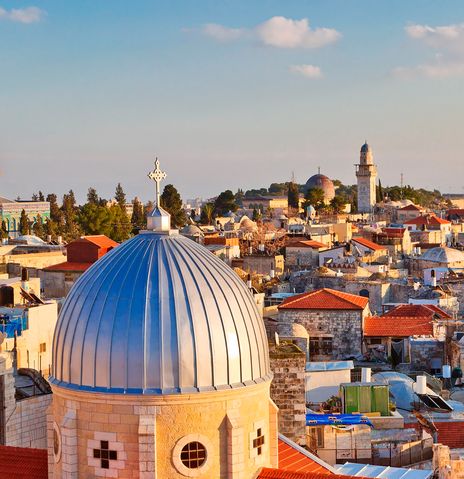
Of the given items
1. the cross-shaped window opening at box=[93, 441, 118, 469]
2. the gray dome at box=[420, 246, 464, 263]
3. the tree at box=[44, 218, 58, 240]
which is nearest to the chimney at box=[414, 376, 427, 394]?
the cross-shaped window opening at box=[93, 441, 118, 469]

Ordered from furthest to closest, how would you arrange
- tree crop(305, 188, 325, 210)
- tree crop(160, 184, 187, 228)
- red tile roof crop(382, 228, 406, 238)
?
tree crop(305, 188, 325, 210)
tree crop(160, 184, 187, 228)
red tile roof crop(382, 228, 406, 238)

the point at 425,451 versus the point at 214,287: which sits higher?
the point at 214,287

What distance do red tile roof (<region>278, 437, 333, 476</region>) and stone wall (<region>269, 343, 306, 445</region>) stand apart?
Result: 2.02 metres

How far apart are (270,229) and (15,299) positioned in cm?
5328

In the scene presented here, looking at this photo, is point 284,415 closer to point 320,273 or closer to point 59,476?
point 59,476

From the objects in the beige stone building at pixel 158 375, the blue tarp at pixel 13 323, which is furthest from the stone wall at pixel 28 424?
the beige stone building at pixel 158 375

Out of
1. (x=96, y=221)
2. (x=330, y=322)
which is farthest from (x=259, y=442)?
(x=96, y=221)

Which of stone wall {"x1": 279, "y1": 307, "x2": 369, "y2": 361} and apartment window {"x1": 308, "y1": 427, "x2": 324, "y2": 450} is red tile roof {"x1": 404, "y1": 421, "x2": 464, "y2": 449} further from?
stone wall {"x1": 279, "y1": 307, "x2": 369, "y2": 361}

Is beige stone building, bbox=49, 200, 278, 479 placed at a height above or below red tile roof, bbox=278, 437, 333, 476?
above

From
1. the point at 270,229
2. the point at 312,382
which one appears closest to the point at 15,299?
the point at 312,382

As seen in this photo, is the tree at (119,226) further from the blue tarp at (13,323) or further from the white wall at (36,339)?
the blue tarp at (13,323)

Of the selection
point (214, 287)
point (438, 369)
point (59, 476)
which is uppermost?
point (214, 287)

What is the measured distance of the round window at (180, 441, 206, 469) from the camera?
10117mm

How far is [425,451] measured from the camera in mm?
17531
